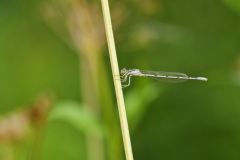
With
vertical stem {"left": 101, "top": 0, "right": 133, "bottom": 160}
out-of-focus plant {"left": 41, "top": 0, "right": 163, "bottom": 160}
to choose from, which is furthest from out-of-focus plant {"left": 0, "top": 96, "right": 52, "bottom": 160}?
vertical stem {"left": 101, "top": 0, "right": 133, "bottom": 160}

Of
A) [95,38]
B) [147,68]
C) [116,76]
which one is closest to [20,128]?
[95,38]

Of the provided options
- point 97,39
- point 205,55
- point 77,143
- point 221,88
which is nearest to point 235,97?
point 221,88

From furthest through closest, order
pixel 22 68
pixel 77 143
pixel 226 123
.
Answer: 1. pixel 22 68
2. pixel 77 143
3. pixel 226 123

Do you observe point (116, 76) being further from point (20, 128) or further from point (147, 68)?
point (147, 68)

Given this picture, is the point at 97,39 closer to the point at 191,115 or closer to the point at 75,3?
the point at 75,3

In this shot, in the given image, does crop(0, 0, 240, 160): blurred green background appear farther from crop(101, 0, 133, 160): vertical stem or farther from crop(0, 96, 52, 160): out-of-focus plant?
crop(101, 0, 133, 160): vertical stem

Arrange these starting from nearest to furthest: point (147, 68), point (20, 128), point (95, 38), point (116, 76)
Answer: point (116, 76) → point (20, 128) → point (95, 38) → point (147, 68)

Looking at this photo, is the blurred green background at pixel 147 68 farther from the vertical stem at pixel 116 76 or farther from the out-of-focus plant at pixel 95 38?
the vertical stem at pixel 116 76

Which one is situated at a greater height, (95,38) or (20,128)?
(95,38)

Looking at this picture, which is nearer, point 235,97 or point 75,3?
point 75,3
